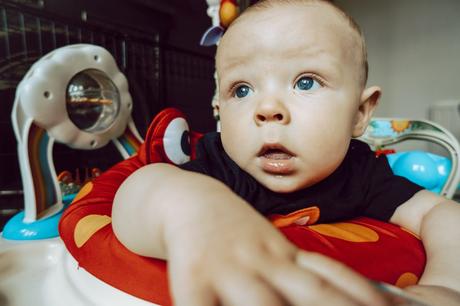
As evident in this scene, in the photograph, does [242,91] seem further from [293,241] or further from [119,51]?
[119,51]

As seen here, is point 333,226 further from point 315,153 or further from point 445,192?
point 445,192

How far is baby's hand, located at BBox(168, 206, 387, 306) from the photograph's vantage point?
0.15 metres

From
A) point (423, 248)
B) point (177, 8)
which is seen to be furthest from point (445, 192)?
point (177, 8)

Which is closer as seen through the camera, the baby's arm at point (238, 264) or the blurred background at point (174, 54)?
the baby's arm at point (238, 264)

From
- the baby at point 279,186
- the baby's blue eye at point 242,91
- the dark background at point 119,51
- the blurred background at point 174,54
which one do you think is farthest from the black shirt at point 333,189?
the blurred background at point 174,54

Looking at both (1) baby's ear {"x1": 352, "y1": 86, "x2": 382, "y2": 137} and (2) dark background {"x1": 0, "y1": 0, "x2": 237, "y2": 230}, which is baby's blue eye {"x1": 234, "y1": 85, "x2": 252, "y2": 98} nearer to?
(1) baby's ear {"x1": 352, "y1": 86, "x2": 382, "y2": 137}

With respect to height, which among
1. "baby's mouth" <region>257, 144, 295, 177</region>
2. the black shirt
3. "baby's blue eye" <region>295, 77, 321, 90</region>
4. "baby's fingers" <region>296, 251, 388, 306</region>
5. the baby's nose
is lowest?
the black shirt

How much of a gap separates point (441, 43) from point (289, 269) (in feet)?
7.89

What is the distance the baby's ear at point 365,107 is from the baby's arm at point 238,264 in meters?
0.33

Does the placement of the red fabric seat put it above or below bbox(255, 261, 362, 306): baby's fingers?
below

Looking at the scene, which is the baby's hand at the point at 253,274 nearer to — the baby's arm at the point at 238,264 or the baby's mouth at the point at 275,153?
the baby's arm at the point at 238,264

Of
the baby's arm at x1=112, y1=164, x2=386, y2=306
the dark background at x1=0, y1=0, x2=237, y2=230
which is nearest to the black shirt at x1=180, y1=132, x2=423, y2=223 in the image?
the baby's arm at x1=112, y1=164, x2=386, y2=306

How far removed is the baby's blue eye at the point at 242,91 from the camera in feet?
1.37

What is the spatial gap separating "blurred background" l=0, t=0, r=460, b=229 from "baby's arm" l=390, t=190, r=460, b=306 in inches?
46.4
